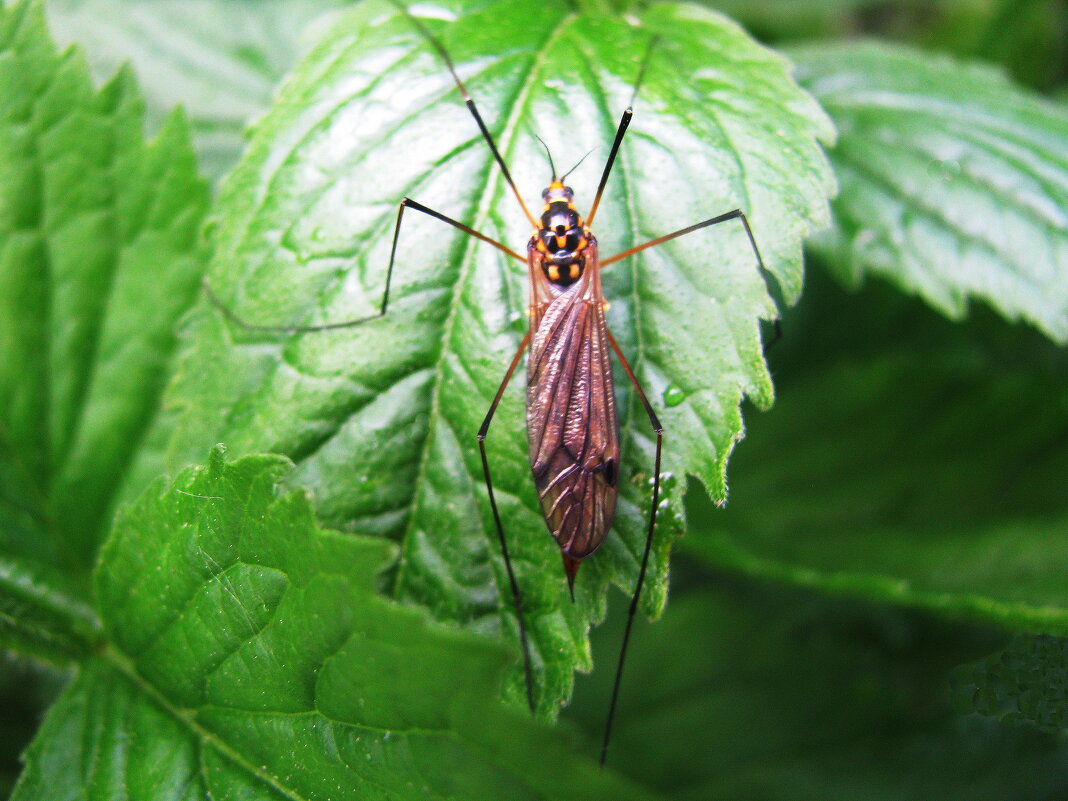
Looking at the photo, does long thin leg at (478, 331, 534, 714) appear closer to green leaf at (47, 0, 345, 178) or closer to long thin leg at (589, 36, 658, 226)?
long thin leg at (589, 36, 658, 226)

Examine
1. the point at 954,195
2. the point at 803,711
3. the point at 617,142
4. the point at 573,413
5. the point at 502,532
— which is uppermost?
the point at 617,142

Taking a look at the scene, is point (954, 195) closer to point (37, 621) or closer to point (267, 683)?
point (267, 683)

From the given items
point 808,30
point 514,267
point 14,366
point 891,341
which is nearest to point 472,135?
point 514,267

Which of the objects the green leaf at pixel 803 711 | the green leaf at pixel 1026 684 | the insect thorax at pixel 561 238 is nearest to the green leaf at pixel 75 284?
Answer: the insect thorax at pixel 561 238

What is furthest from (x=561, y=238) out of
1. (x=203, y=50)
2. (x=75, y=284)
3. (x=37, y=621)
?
(x=203, y=50)

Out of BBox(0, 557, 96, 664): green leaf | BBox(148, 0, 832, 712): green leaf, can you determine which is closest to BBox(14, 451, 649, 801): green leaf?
BBox(0, 557, 96, 664): green leaf

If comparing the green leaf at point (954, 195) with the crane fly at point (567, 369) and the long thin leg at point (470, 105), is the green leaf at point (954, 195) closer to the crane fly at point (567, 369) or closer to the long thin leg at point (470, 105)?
the crane fly at point (567, 369)
